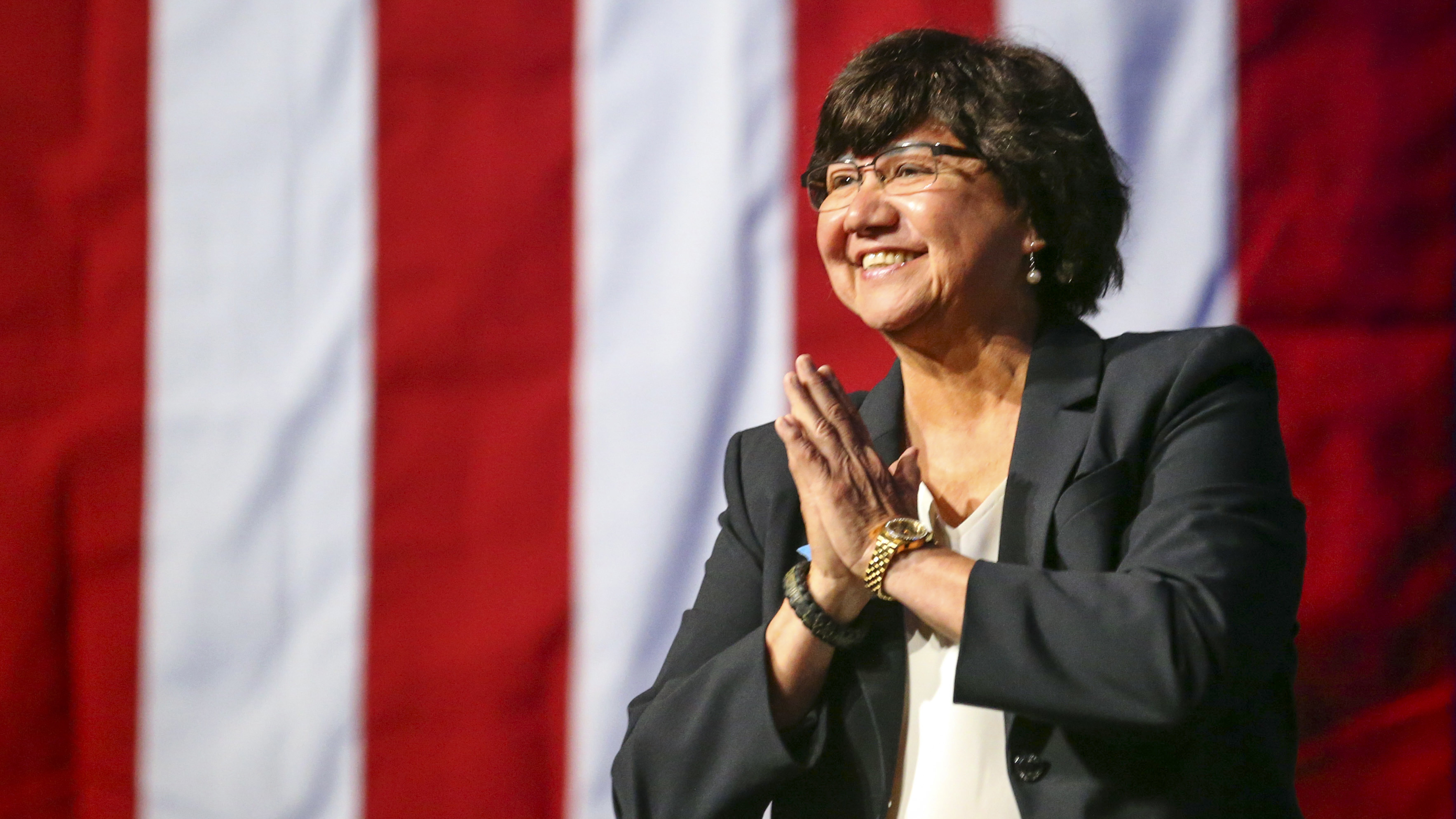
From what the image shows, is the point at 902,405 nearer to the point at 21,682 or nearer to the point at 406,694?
the point at 406,694

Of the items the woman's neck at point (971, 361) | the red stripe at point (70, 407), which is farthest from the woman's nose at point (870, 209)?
the red stripe at point (70, 407)

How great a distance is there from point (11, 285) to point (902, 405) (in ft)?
4.33

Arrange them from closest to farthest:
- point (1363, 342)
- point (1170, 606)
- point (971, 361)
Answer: point (1170, 606)
point (971, 361)
point (1363, 342)

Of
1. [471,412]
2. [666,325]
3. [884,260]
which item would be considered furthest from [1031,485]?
[471,412]

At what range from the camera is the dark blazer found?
92 cm

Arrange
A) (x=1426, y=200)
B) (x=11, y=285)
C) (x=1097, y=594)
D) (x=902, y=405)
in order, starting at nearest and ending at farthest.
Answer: (x=1097, y=594) → (x=902, y=405) → (x=1426, y=200) → (x=11, y=285)

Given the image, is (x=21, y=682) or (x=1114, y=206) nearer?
(x=1114, y=206)

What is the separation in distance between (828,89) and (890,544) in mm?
868

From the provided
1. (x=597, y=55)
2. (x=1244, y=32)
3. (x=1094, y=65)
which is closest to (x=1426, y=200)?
(x=1244, y=32)

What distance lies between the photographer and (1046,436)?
1.12 metres

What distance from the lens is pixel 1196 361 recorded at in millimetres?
1072

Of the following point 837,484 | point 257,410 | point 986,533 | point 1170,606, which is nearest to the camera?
point 1170,606

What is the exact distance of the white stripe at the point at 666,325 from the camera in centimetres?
168

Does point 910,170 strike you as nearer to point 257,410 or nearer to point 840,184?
point 840,184
